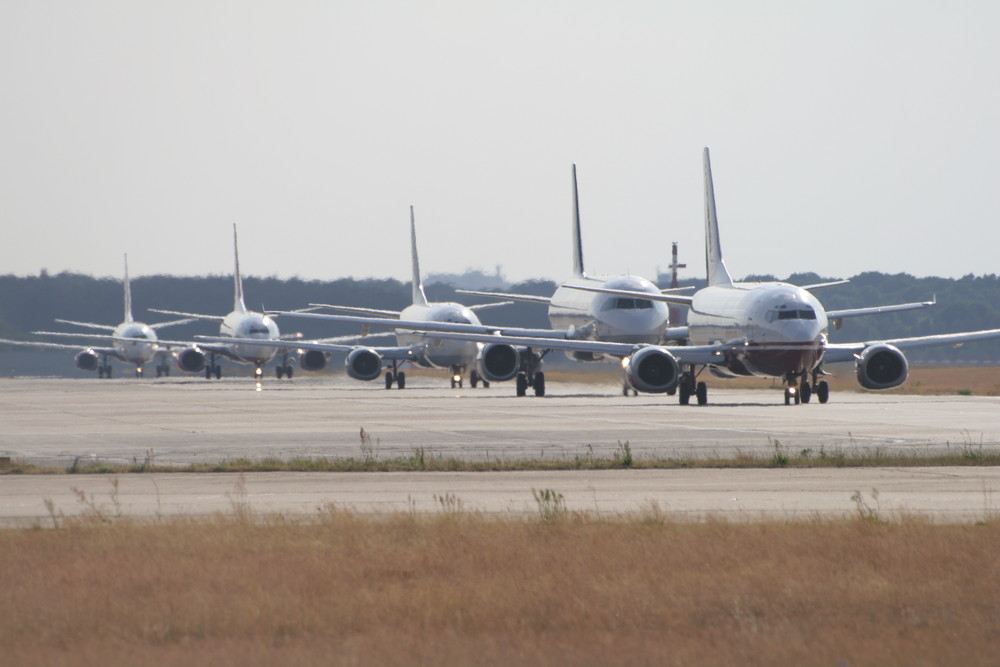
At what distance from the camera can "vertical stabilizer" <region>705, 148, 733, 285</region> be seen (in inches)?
2014

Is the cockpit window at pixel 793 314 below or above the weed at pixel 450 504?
above

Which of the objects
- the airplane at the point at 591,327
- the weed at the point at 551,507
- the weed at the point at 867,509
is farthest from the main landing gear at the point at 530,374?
the weed at the point at 867,509

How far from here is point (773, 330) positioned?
4119 centimetres

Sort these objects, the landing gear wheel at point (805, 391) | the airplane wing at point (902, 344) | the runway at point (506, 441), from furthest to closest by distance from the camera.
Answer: the airplane wing at point (902, 344) → the landing gear wheel at point (805, 391) → the runway at point (506, 441)

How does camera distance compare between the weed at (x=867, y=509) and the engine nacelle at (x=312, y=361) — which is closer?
the weed at (x=867, y=509)

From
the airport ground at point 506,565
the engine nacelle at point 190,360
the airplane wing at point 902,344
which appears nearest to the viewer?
the airport ground at point 506,565

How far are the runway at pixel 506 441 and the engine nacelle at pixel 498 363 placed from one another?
273cm

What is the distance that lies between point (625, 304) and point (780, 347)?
43.0ft

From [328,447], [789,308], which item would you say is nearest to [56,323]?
[789,308]

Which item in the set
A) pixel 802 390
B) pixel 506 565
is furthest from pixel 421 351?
pixel 506 565

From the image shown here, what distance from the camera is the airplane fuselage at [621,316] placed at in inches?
2117

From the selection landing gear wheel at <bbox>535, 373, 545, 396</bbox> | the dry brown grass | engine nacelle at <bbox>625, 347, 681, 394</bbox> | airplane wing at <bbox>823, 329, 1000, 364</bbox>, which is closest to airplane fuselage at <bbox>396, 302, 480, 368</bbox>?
landing gear wheel at <bbox>535, 373, 545, 396</bbox>

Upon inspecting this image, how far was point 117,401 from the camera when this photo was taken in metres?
50.5

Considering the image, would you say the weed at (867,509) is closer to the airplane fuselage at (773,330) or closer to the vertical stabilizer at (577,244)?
the airplane fuselage at (773,330)
